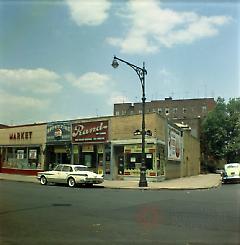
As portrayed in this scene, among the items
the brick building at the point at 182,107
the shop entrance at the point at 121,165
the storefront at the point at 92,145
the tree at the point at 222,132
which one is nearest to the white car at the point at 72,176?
the shop entrance at the point at 121,165

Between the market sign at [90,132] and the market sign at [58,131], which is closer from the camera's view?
the market sign at [90,132]

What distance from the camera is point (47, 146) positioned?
1634 inches

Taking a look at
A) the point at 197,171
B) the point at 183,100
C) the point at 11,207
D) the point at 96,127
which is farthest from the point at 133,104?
the point at 11,207

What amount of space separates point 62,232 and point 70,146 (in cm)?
2946

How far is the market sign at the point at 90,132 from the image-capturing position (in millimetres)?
Result: 35875

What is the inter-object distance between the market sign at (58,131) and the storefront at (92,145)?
90 cm

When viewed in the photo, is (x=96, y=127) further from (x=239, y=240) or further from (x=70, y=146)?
(x=239, y=240)

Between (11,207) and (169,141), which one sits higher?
(169,141)

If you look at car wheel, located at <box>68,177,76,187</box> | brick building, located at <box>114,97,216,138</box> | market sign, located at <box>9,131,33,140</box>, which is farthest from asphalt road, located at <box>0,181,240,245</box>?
brick building, located at <box>114,97,216,138</box>

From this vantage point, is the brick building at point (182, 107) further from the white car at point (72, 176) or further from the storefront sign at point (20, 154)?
the white car at point (72, 176)

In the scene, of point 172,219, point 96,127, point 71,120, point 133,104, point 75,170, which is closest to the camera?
point 172,219

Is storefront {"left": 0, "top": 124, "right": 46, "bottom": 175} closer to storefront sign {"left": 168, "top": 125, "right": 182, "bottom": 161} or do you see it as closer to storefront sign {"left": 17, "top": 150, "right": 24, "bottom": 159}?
storefront sign {"left": 17, "top": 150, "right": 24, "bottom": 159}

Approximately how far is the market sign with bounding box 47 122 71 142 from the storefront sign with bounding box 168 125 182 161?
30.0 ft

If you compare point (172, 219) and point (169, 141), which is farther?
point (169, 141)
